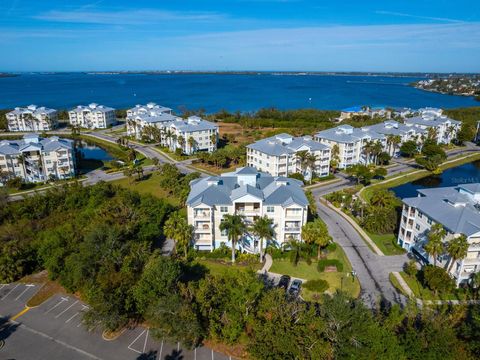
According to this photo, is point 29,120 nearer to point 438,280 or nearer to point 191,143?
point 191,143

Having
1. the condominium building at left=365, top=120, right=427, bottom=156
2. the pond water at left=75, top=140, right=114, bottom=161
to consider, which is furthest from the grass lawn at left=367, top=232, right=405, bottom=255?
the pond water at left=75, top=140, right=114, bottom=161

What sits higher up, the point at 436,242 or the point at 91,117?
Answer: the point at 91,117

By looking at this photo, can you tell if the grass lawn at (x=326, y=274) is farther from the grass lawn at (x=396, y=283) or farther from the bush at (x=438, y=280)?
the bush at (x=438, y=280)

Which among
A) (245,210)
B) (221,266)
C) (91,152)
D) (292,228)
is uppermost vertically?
(245,210)

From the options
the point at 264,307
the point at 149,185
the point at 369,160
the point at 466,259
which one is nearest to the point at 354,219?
the point at 466,259

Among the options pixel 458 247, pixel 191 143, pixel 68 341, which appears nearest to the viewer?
pixel 68 341

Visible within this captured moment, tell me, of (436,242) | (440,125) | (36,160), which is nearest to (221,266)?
(436,242)

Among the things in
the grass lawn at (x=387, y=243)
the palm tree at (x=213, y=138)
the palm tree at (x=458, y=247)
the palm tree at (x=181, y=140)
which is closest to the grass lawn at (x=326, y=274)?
the grass lawn at (x=387, y=243)

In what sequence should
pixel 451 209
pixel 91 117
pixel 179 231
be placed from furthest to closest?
1. pixel 91 117
2. pixel 451 209
3. pixel 179 231
